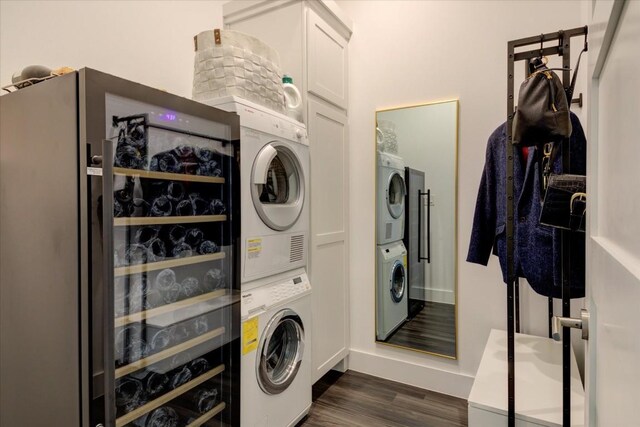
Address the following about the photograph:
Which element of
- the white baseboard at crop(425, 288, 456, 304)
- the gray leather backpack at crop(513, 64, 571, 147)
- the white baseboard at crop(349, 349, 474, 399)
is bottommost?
the white baseboard at crop(349, 349, 474, 399)

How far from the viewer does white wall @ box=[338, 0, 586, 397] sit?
7.37 ft

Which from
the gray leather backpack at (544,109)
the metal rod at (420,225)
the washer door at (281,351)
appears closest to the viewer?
the gray leather backpack at (544,109)

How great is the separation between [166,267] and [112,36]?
4.23ft

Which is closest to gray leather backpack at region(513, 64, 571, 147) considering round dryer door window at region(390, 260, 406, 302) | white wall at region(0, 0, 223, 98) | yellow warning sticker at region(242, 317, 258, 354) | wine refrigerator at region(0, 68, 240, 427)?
wine refrigerator at region(0, 68, 240, 427)

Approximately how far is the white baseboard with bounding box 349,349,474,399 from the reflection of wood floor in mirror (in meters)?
0.14

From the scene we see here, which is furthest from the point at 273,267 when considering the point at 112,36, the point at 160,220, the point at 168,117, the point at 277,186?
the point at 112,36

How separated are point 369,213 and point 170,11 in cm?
185

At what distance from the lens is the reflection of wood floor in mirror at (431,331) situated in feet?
7.98

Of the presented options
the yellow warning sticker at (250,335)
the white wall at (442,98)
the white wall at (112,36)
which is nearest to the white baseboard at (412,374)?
the white wall at (442,98)

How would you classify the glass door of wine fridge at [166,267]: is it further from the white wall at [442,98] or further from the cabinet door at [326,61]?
the white wall at [442,98]

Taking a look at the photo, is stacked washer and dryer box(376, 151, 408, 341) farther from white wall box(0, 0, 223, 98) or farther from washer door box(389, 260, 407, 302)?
white wall box(0, 0, 223, 98)

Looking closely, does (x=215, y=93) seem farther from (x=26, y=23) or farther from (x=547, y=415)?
(x=547, y=415)

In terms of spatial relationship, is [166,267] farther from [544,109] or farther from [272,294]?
[544,109]

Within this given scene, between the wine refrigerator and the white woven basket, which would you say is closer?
the wine refrigerator
